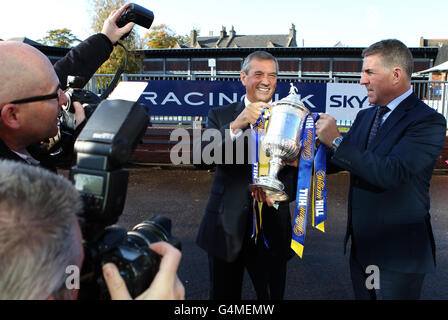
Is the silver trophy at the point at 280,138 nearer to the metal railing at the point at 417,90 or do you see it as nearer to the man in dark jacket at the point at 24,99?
the man in dark jacket at the point at 24,99

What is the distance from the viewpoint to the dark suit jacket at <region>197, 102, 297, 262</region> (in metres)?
2.11

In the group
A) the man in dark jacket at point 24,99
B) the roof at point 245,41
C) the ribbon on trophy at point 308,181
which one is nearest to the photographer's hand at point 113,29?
the man in dark jacket at point 24,99

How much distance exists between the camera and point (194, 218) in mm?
5027

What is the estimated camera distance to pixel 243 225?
2.11 metres

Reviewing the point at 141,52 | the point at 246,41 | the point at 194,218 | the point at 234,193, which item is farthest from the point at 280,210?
the point at 246,41

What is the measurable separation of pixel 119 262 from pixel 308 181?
1.31 meters

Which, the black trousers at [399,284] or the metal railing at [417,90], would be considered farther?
the metal railing at [417,90]

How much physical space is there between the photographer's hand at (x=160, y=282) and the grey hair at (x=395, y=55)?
1.63 meters

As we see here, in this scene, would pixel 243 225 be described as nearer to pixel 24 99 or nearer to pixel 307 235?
pixel 24 99

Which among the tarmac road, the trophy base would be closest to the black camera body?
the trophy base

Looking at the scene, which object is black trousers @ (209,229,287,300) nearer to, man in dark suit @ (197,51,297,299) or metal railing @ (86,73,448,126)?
man in dark suit @ (197,51,297,299)

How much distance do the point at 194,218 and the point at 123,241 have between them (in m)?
4.10

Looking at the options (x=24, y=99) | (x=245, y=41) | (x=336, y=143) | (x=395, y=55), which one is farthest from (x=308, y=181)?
(x=245, y=41)

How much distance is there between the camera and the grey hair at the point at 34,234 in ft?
2.18
